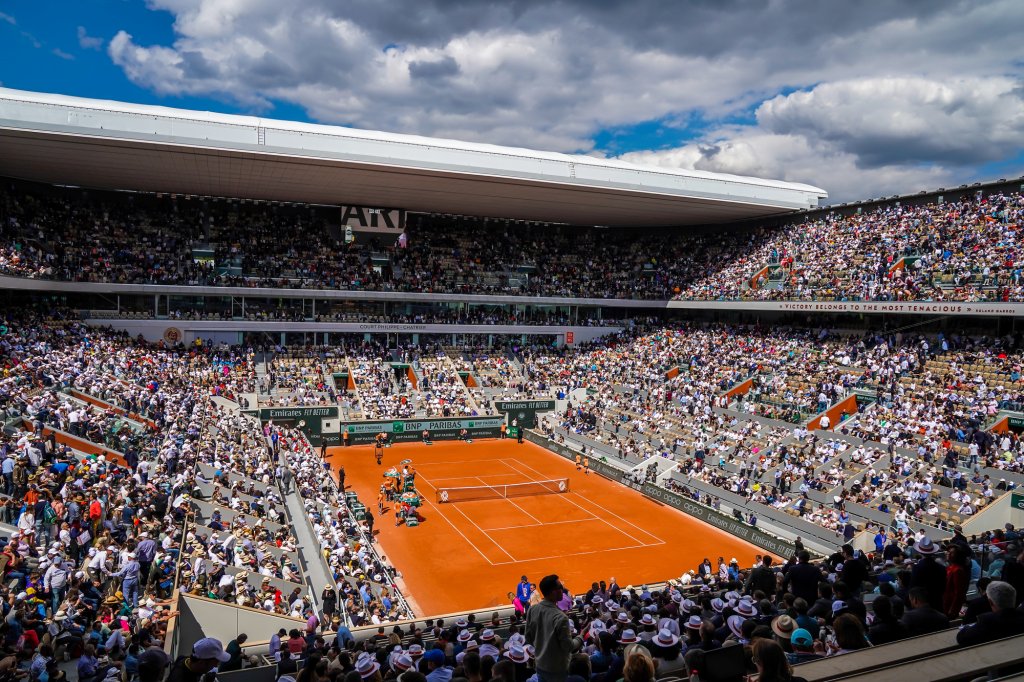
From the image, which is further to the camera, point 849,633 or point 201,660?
point 849,633

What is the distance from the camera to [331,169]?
143 feet

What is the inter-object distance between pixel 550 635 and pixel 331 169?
41.6m

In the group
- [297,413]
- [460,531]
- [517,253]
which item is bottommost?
[460,531]

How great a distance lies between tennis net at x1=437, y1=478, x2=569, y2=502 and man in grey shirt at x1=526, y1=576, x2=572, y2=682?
27.8 metres

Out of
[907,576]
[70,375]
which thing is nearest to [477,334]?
[70,375]

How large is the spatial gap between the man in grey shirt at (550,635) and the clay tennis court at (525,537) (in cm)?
1653

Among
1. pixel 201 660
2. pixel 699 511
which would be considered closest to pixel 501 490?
pixel 699 511

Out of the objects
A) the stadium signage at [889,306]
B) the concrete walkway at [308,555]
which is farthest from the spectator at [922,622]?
the stadium signage at [889,306]

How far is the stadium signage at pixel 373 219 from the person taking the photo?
56.2 metres

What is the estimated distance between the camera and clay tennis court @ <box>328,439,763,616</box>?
24375 millimetres

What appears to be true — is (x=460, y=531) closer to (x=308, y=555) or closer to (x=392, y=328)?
(x=308, y=555)

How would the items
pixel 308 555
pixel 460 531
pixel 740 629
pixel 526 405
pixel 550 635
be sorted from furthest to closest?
1. pixel 526 405
2. pixel 460 531
3. pixel 308 555
4. pixel 740 629
5. pixel 550 635

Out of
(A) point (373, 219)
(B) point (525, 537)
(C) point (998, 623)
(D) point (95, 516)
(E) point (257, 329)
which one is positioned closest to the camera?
(C) point (998, 623)

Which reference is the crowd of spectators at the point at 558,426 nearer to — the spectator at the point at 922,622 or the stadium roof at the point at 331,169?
the spectator at the point at 922,622
